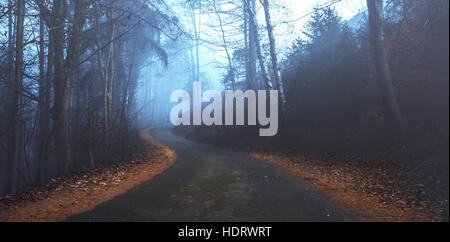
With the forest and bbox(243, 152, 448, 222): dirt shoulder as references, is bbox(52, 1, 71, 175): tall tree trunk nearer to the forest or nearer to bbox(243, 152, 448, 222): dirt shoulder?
the forest

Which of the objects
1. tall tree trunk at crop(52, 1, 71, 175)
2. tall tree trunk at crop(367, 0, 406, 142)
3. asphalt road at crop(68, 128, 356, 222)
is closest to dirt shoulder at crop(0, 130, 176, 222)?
asphalt road at crop(68, 128, 356, 222)

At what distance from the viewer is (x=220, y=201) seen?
237 inches

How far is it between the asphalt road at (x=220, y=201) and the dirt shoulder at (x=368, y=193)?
43 centimetres

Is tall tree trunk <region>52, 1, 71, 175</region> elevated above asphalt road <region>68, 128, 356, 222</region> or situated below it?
above

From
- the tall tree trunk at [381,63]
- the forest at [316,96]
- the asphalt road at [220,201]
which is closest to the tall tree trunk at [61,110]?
the forest at [316,96]

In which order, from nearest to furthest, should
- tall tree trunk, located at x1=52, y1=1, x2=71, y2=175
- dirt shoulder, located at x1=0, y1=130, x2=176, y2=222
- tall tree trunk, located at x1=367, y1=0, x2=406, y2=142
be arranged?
1. dirt shoulder, located at x1=0, y1=130, x2=176, y2=222
2. tall tree trunk, located at x1=367, y1=0, x2=406, y2=142
3. tall tree trunk, located at x1=52, y1=1, x2=71, y2=175

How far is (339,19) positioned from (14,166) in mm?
17910

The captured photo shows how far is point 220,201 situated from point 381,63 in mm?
7206

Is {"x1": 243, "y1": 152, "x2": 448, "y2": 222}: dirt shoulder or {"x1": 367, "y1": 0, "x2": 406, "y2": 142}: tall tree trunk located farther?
{"x1": 367, "y1": 0, "x2": 406, "y2": 142}: tall tree trunk

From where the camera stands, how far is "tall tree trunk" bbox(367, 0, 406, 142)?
30.4ft

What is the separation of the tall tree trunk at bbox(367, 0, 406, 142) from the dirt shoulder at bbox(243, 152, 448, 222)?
211 cm

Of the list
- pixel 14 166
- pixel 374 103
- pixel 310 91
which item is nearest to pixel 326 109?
pixel 310 91
